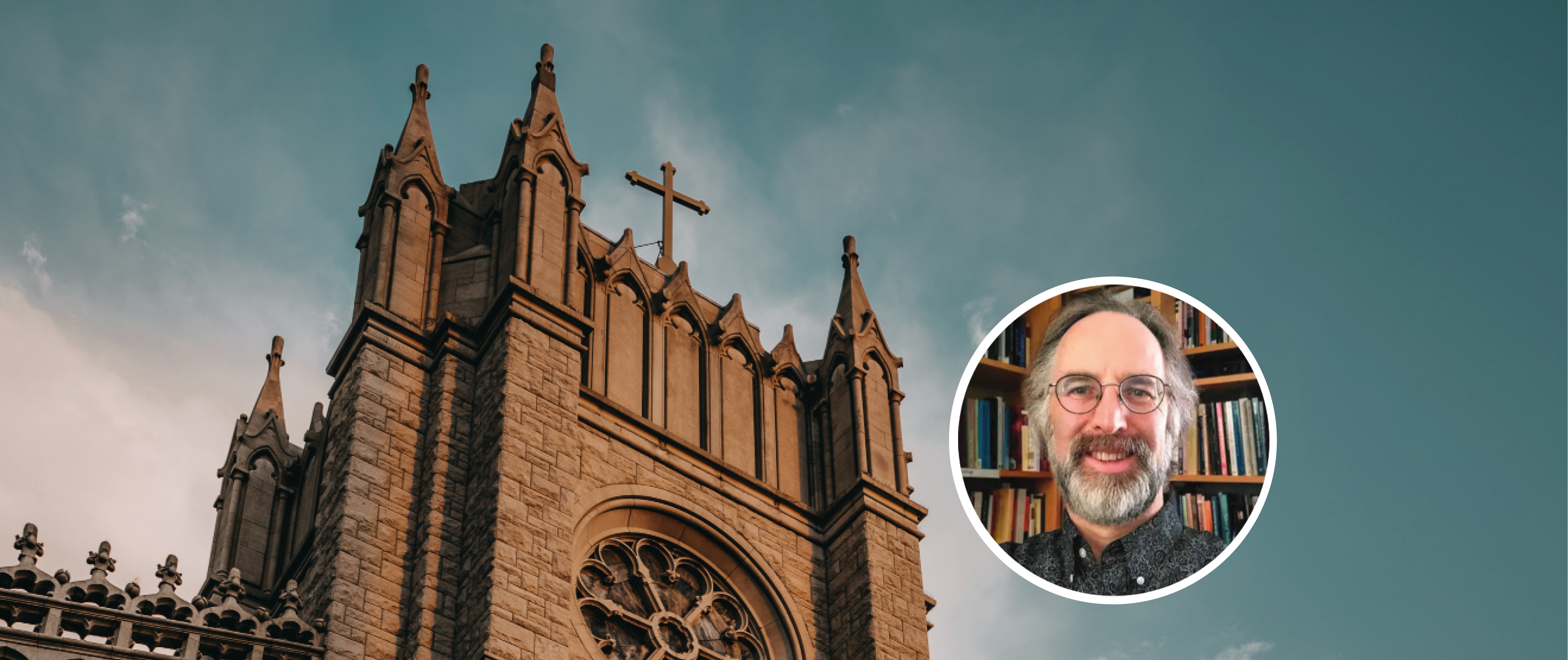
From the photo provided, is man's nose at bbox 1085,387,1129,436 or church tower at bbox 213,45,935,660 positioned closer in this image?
church tower at bbox 213,45,935,660

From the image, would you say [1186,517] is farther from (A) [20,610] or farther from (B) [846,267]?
(A) [20,610]

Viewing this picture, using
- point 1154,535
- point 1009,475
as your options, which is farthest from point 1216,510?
point 1009,475

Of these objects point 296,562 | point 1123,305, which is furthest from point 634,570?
point 1123,305

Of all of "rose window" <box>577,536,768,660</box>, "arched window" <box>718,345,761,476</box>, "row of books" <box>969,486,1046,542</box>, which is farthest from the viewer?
"arched window" <box>718,345,761,476</box>

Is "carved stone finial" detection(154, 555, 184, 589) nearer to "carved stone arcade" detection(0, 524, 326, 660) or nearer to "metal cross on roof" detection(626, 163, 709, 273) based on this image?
Result: "carved stone arcade" detection(0, 524, 326, 660)

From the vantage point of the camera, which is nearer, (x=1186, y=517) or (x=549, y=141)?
(x=1186, y=517)

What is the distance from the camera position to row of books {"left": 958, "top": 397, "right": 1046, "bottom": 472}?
2416 cm

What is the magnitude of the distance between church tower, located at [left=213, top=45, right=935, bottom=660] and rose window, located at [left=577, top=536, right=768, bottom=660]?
3 centimetres

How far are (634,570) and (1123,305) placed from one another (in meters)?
7.17

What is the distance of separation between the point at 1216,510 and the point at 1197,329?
233cm

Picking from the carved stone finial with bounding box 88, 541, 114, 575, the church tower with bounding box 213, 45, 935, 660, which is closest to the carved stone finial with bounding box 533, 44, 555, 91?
the church tower with bounding box 213, 45, 935, 660

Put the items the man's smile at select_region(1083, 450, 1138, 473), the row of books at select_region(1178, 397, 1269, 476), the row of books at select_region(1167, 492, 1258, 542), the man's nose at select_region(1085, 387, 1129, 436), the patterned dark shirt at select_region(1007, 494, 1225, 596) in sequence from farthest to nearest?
the man's nose at select_region(1085, 387, 1129, 436), the man's smile at select_region(1083, 450, 1138, 473), the row of books at select_region(1178, 397, 1269, 476), the row of books at select_region(1167, 492, 1258, 542), the patterned dark shirt at select_region(1007, 494, 1225, 596)

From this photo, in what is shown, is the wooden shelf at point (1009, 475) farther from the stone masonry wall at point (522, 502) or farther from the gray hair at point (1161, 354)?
the stone masonry wall at point (522, 502)

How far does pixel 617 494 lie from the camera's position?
22594 millimetres
